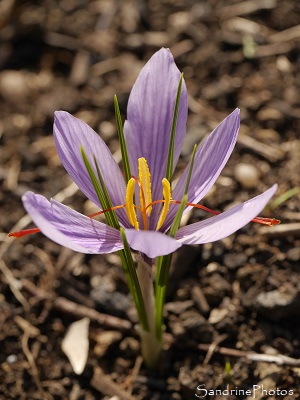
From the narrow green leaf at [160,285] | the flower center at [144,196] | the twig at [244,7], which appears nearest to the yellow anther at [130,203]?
the flower center at [144,196]

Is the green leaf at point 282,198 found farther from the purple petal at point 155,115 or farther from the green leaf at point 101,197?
the green leaf at point 101,197

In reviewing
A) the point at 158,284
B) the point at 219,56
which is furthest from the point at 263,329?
the point at 219,56

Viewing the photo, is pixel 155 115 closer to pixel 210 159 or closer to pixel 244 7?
pixel 210 159

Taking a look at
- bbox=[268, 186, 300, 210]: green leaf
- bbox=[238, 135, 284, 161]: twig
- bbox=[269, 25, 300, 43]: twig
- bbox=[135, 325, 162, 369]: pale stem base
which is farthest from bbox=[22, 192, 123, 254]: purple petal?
bbox=[269, 25, 300, 43]: twig

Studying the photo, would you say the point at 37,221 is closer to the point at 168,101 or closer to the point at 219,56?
the point at 168,101

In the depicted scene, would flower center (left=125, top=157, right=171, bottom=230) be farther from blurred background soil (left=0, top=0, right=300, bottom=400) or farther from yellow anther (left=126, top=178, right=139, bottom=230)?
blurred background soil (left=0, top=0, right=300, bottom=400)

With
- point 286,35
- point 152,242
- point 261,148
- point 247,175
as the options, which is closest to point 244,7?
point 286,35

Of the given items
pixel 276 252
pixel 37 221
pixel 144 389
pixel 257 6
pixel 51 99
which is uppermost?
pixel 37 221
